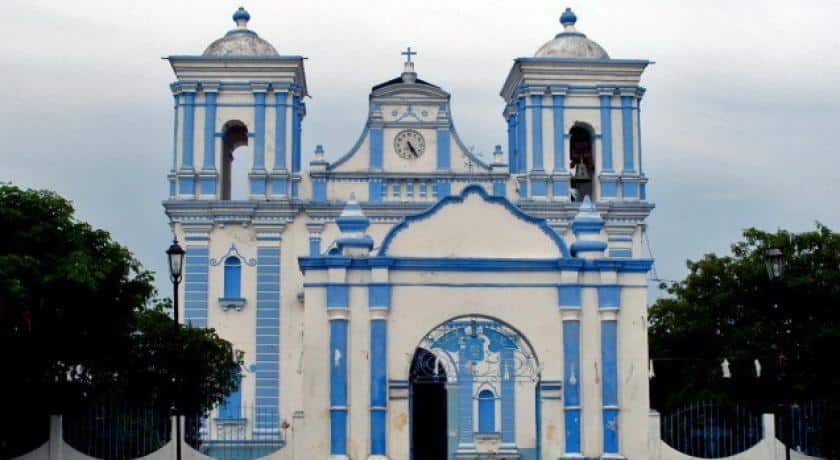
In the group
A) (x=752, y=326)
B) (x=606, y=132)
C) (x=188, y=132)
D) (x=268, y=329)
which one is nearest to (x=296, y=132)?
(x=188, y=132)

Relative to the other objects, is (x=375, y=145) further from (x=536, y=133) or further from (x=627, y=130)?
(x=627, y=130)

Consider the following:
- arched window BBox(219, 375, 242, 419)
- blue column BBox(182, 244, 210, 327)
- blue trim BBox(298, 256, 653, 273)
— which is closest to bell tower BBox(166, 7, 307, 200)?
blue column BBox(182, 244, 210, 327)

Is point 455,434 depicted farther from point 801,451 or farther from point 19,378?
point 19,378

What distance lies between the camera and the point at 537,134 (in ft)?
118

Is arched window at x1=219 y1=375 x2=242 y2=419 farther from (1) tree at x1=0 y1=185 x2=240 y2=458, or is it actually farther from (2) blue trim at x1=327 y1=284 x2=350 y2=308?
(2) blue trim at x1=327 y1=284 x2=350 y2=308

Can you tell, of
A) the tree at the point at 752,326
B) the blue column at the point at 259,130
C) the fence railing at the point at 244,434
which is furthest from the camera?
the blue column at the point at 259,130

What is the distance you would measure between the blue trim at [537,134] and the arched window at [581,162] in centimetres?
124

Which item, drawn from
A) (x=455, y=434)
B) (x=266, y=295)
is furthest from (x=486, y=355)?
(x=266, y=295)

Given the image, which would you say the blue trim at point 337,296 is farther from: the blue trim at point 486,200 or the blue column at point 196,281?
the blue column at point 196,281

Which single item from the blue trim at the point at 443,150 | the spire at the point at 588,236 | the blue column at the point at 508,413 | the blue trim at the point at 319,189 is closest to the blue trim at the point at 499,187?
the blue trim at the point at 443,150

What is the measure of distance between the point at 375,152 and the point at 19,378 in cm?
1448

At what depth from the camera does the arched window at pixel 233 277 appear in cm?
3494

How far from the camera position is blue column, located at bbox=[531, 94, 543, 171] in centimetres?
3584

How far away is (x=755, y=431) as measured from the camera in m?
25.9
